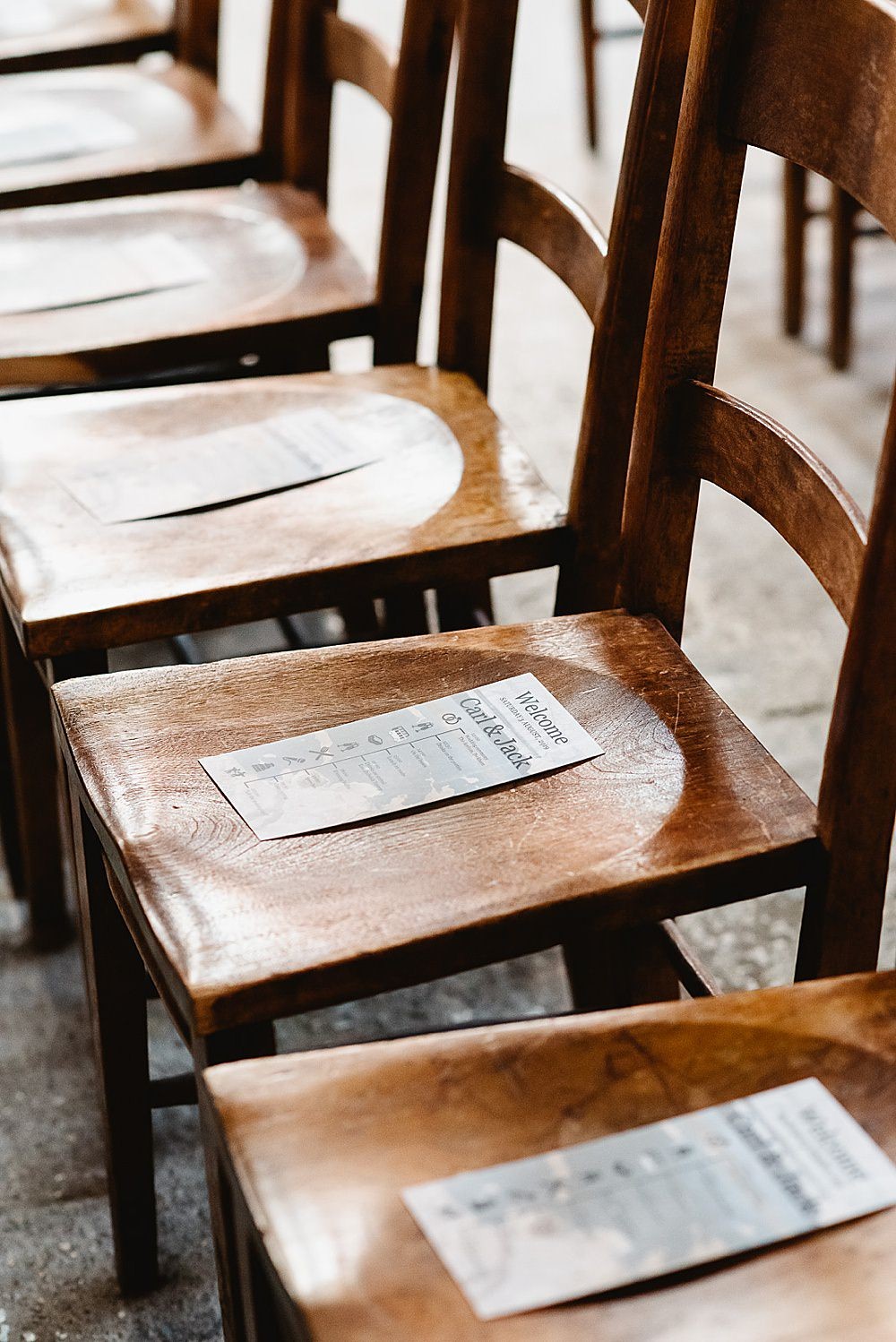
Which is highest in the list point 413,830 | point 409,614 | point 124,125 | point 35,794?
point 124,125

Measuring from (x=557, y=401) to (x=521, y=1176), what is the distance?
6.89 feet

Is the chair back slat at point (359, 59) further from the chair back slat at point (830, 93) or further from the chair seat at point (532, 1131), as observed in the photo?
the chair seat at point (532, 1131)

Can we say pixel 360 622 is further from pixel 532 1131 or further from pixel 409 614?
pixel 532 1131

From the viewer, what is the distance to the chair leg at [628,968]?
130cm

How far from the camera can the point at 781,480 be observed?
1.06 meters

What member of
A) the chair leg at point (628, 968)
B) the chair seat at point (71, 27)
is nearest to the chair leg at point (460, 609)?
the chair leg at point (628, 968)

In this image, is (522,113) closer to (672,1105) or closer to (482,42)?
(482,42)

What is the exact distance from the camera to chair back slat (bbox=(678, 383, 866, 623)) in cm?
→ 99

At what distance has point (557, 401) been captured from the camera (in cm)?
276

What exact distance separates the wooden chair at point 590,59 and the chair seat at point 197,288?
1.83 meters

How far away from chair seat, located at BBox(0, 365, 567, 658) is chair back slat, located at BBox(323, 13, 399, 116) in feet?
1.12

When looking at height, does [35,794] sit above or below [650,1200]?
below

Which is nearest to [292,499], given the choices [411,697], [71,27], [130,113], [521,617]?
[411,697]

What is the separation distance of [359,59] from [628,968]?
3.32ft
